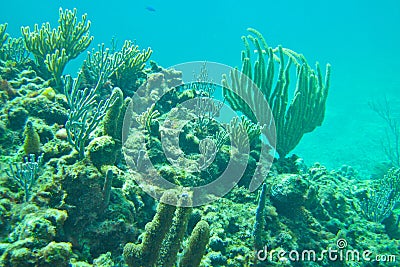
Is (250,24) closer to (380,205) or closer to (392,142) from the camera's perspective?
(392,142)

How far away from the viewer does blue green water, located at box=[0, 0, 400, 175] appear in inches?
2564

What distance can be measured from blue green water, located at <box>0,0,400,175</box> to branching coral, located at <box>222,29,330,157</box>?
46.0 m

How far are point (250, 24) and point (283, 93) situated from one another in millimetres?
100455

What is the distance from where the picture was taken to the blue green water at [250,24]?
65125mm

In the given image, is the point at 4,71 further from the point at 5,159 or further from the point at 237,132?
the point at 237,132

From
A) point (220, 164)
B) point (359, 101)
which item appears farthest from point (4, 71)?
point (359, 101)

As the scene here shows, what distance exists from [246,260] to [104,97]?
171 inches

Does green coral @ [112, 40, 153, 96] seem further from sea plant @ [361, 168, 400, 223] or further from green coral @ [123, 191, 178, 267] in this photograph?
sea plant @ [361, 168, 400, 223]

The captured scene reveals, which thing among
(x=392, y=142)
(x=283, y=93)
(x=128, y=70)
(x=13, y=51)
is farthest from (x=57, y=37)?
(x=392, y=142)

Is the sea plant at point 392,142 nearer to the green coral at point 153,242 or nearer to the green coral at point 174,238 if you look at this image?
the green coral at point 174,238

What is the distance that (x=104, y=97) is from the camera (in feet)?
19.2

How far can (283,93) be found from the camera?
20.8 ft

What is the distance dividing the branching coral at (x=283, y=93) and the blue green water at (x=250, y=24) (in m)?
46.0

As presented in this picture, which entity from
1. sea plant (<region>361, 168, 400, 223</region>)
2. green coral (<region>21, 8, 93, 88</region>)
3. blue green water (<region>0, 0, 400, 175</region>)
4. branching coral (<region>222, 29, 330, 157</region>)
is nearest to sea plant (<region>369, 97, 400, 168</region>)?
sea plant (<region>361, 168, 400, 223</region>)
